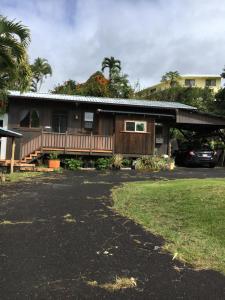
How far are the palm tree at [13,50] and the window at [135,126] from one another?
1189 cm

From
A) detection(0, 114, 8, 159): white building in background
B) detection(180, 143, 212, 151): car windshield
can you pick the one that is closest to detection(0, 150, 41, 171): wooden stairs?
detection(0, 114, 8, 159): white building in background

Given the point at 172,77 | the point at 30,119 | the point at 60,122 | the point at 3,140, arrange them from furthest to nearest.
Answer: the point at 172,77
the point at 60,122
the point at 30,119
the point at 3,140

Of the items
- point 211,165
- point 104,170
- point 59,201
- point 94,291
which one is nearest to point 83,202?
point 59,201

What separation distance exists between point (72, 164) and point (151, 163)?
14.3 feet

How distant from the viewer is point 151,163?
25.3 metres

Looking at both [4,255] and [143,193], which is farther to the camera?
[143,193]

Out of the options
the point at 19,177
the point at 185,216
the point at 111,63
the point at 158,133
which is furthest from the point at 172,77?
the point at 185,216

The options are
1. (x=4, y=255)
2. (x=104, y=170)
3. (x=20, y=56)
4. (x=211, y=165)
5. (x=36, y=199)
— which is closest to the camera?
(x=4, y=255)

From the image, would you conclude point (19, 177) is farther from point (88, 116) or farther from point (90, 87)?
point (90, 87)

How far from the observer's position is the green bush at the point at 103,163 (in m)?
25.0

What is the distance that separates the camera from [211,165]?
89.7 ft

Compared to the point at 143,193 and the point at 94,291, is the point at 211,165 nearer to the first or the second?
the point at 143,193

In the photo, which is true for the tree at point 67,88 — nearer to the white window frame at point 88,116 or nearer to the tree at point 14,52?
the white window frame at point 88,116

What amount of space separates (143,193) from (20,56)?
20.3ft
